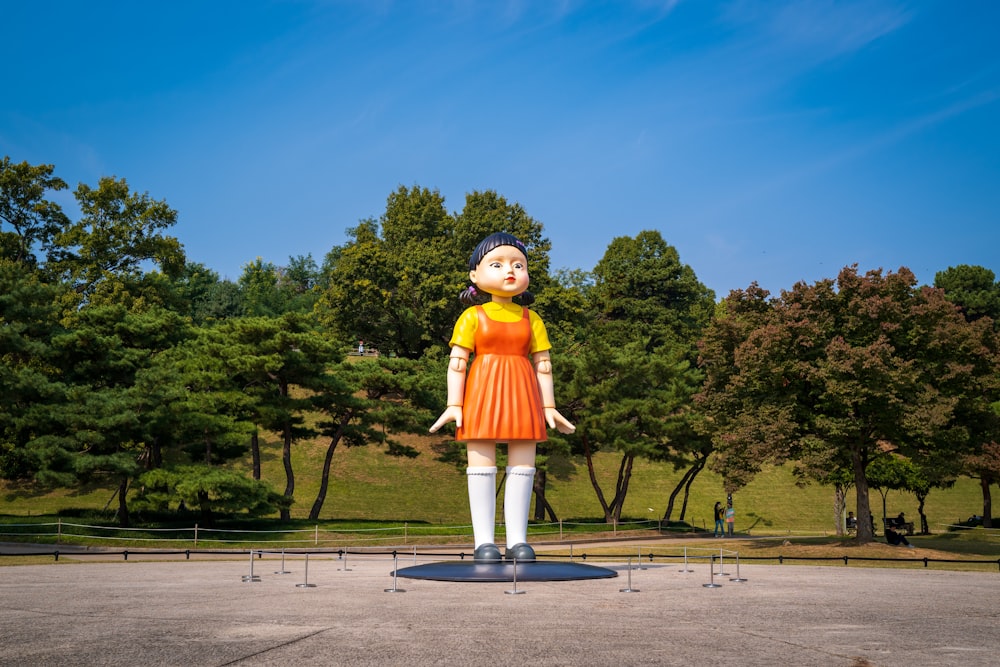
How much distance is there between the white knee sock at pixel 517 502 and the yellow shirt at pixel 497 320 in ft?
7.30

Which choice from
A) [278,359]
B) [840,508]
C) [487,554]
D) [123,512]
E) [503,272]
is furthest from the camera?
[840,508]

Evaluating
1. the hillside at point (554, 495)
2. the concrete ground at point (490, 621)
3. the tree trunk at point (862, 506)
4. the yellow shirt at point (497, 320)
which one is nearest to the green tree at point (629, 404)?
the hillside at point (554, 495)

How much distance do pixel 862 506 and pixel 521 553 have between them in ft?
44.3

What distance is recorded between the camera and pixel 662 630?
327 inches

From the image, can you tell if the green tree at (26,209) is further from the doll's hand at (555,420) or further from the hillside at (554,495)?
the doll's hand at (555,420)

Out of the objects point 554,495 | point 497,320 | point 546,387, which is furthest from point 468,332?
point 554,495

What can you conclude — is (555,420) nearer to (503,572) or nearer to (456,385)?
(456,385)

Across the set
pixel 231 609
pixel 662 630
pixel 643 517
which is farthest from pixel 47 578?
pixel 643 517

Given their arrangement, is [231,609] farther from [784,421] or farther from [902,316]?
[902,316]

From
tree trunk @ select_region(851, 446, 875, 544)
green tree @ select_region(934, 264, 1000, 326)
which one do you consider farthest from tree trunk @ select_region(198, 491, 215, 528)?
green tree @ select_region(934, 264, 1000, 326)

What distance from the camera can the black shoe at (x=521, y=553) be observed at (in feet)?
45.3

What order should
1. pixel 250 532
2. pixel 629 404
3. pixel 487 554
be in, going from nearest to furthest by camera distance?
pixel 487 554 → pixel 250 532 → pixel 629 404

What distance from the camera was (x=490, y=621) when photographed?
8750 mm

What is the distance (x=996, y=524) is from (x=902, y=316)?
55.1ft
